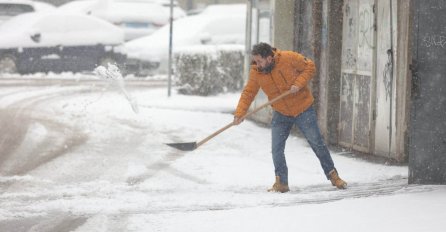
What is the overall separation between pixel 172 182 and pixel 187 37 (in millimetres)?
13444

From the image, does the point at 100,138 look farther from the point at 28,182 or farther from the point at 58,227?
the point at 58,227

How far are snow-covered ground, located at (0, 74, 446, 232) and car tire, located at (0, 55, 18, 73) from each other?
7.43 m

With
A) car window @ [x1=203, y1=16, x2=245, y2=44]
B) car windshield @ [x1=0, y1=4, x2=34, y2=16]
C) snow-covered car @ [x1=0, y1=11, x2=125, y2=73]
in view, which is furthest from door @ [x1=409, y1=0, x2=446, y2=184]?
car windshield @ [x1=0, y1=4, x2=34, y2=16]

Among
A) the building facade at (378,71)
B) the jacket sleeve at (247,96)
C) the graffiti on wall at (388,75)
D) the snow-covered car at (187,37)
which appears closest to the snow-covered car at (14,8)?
the snow-covered car at (187,37)

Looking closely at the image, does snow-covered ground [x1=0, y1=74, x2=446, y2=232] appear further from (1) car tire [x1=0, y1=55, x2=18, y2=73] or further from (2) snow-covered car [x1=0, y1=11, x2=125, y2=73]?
(1) car tire [x1=0, y1=55, x2=18, y2=73]

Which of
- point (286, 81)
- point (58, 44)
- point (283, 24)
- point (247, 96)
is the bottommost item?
point (247, 96)

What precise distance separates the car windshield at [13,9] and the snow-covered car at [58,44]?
252 cm

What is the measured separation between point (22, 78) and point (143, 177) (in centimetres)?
1351

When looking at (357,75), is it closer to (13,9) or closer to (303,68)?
(303,68)

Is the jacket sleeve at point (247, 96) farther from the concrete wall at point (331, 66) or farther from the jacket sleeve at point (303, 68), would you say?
the concrete wall at point (331, 66)

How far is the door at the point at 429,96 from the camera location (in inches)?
350

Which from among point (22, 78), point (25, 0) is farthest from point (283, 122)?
point (25, 0)

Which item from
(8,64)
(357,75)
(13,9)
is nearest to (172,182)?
(357,75)

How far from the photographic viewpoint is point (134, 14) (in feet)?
88.8
